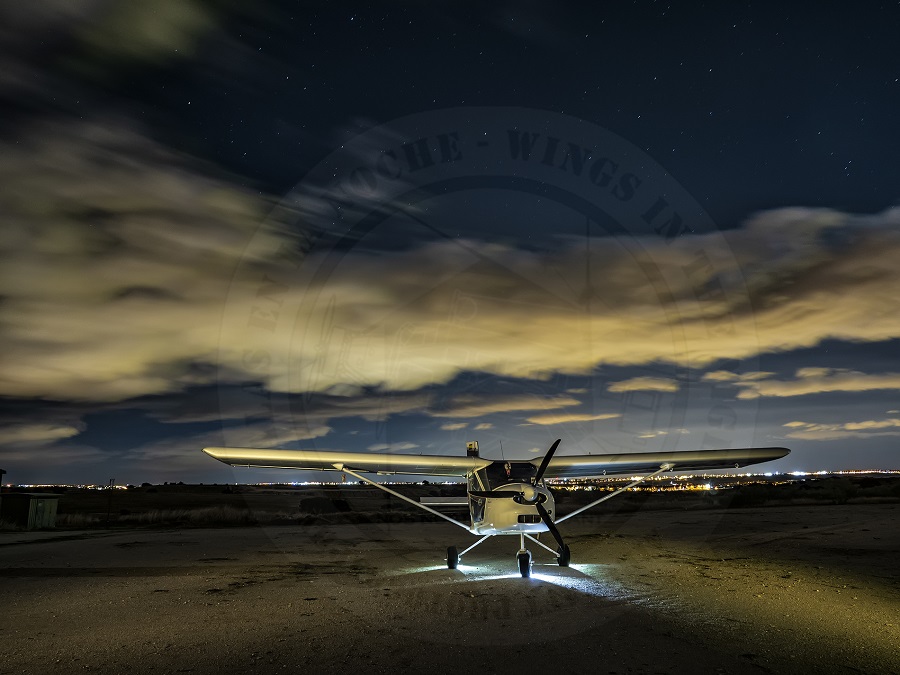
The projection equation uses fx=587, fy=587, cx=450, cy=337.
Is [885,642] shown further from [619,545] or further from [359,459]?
[619,545]

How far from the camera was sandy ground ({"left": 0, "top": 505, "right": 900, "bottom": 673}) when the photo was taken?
6.78m

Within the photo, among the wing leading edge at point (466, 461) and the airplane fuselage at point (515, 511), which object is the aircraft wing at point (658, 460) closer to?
the wing leading edge at point (466, 461)

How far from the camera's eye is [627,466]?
54.3 ft

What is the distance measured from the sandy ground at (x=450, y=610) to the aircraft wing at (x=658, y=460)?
244 centimetres

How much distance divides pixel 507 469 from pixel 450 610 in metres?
4.85

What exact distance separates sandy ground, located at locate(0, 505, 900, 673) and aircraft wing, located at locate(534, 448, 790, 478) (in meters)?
2.44

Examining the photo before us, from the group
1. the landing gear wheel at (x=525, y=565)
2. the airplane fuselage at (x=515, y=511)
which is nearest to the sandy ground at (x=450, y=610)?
the landing gear wheel at (x=525, y=565)

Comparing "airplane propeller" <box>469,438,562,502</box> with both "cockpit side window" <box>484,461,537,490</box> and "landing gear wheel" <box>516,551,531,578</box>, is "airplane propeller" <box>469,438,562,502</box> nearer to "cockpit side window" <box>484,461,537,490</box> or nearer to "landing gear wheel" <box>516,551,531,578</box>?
"cockpit side window" <box>484,461,537,490</box>

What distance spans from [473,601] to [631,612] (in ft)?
8.49

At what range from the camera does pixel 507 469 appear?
1387 centimetres

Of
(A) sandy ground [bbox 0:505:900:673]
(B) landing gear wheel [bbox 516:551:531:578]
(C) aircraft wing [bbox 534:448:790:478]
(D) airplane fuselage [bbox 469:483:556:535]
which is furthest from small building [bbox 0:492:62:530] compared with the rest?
(B) landing gear wheel [bbox 516:551:531:578]

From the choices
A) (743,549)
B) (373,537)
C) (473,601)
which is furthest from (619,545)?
(473,601)

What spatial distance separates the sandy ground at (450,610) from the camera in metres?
6.78

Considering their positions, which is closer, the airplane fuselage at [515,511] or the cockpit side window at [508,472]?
the airplane fuselage at [515,511]
